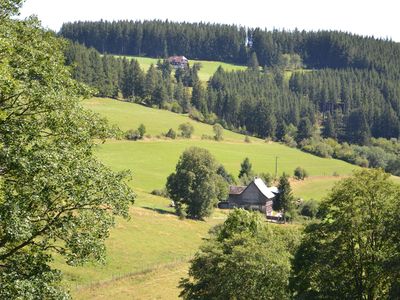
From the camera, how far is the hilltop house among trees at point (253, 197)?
104938 millimetres

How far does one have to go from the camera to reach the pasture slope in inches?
1811

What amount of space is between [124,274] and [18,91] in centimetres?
3540

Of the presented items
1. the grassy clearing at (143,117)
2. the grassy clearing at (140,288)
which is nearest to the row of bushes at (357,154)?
the grassy clearing at (143,117)

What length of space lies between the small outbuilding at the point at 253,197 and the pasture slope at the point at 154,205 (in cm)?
814

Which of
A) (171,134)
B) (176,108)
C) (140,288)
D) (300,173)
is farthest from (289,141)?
(140,288)

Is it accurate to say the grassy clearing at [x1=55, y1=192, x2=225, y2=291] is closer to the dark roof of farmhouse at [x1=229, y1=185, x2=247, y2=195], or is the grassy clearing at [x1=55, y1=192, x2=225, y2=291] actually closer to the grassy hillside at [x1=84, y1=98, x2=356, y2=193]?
the grassy hillside at [x1=84, y1=98, x2=356, y2=193]

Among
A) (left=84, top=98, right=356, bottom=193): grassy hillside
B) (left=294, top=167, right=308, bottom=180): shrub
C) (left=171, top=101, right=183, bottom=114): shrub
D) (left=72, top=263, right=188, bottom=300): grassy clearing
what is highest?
(left=171, top=101, right=183, bottom=114): shrub

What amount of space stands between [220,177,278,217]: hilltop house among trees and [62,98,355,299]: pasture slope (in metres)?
8.15

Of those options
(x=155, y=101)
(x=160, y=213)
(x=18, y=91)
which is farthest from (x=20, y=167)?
(x=155, y=101)

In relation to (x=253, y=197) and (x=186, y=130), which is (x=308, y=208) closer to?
(x=253, y=197)

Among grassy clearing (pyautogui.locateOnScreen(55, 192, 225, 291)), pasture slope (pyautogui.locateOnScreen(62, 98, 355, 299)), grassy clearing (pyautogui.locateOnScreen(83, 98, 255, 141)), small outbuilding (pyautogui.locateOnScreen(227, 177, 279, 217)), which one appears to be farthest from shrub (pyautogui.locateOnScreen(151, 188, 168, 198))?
grassy clearing (pyautogui.locateOnScreen(83, 98, 255, 141))

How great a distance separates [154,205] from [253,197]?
29.4 metres

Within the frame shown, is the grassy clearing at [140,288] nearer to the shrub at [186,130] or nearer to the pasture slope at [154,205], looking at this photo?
the pasture slope at [154,205]

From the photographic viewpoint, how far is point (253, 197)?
10612cm
